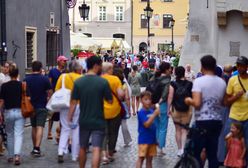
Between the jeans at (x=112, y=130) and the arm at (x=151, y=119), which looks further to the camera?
the jeans at (x=112, y=130)

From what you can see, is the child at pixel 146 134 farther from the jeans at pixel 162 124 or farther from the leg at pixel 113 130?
the jeans at pixel 162 124

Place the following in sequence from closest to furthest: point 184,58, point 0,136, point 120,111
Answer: point 120,111 → point 0,136 → point 184,58

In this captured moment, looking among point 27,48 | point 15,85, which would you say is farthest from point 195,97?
point 27,48

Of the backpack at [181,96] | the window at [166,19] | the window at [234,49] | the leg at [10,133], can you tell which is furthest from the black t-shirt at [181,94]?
the window at [166,19]

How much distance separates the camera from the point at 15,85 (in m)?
12.4

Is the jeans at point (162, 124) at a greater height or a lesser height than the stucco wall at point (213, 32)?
lesser

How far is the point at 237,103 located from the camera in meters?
10.2

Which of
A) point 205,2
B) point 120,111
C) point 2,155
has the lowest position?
point 2,155

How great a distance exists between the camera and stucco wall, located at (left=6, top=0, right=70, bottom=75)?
2180 cm

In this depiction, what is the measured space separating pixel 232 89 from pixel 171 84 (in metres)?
2.79

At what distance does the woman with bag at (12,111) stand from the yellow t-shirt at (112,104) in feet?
5.37

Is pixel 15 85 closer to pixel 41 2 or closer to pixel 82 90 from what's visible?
pixel 82 90

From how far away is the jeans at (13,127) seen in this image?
12344 millimetres

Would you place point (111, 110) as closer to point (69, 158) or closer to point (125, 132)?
point (69, 158)
